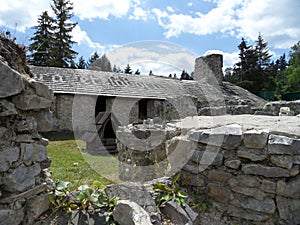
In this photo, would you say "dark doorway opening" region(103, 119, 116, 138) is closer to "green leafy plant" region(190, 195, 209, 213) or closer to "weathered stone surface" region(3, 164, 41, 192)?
"green leafy plant" region(190, 195, 209, 213)

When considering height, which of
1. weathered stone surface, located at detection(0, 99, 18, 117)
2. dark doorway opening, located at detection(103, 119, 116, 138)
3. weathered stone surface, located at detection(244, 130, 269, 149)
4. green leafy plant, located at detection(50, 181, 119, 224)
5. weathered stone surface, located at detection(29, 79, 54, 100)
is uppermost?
weathered stone surface, located at detection(29, 79, 54, 100)

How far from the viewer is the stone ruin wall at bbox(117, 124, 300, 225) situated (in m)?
2.07

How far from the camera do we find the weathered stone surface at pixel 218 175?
2326 millimetres

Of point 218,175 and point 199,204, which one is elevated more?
point 218,175

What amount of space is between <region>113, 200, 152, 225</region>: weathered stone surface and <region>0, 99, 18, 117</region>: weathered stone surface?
118 centimetres

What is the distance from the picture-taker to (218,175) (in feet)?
7.76

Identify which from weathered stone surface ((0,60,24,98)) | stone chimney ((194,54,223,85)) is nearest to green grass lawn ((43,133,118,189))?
weathered stone surface ((0,60,24,98))

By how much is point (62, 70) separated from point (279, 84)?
28.3 m

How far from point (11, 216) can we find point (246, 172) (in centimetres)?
213

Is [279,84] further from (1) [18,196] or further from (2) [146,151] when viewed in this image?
(1) [18,196]

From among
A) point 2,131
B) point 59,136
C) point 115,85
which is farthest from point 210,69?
point 2,131

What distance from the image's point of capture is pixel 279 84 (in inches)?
1170

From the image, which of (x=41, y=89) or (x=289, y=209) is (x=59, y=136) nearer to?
(x=41, y=89)

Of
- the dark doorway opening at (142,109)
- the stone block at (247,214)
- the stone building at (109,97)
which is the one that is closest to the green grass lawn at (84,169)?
the stone block at (247,214)
